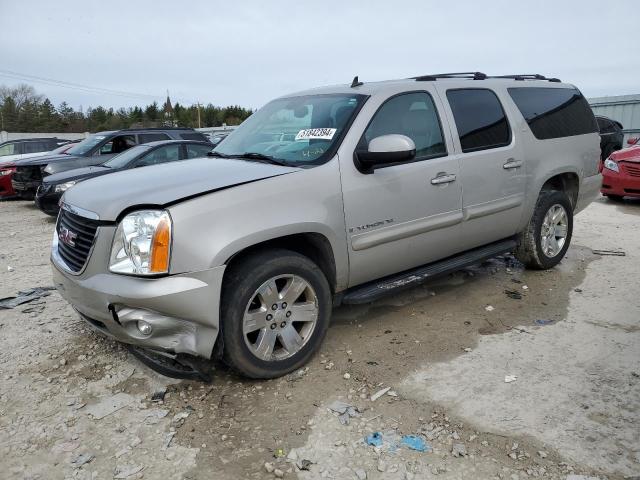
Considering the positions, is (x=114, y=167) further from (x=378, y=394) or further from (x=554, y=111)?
(x=378, y=394)

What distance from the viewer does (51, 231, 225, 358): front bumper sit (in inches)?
105

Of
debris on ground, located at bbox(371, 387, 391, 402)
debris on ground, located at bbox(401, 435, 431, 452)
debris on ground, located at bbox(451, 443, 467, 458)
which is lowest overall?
debris on ground, located at bbox(451, 443, 467, 458)

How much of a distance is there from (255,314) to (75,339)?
1689 millimetres

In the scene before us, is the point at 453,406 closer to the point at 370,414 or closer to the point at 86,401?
the point at 370,414

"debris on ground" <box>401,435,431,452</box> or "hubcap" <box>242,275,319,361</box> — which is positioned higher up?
"hubcap" <box>242,275,319,361</box>

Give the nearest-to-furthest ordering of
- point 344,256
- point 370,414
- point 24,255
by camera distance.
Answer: point 370,414 < point 344,256 < point 24,255

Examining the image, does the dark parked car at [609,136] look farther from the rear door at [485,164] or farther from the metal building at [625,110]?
the rear door at [485,164]

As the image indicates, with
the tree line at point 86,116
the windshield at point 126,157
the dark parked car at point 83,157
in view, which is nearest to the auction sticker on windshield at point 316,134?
the windshield at point 126,157

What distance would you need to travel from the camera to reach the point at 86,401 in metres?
3.00

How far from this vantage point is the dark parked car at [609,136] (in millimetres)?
14234

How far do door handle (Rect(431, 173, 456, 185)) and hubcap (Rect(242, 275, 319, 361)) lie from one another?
1323 millimetres

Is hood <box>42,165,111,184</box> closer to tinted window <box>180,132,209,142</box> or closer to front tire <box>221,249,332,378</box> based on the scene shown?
tinted window <box>180,132,209,142</box>

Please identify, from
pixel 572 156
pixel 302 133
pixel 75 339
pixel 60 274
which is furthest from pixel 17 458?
pixel 572 156

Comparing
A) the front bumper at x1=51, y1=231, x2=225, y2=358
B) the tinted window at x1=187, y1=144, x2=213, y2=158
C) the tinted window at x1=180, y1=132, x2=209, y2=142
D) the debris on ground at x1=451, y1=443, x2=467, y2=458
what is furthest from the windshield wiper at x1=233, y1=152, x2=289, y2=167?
the tinted window at x1=180, y1=132, x2=209, y2=142
